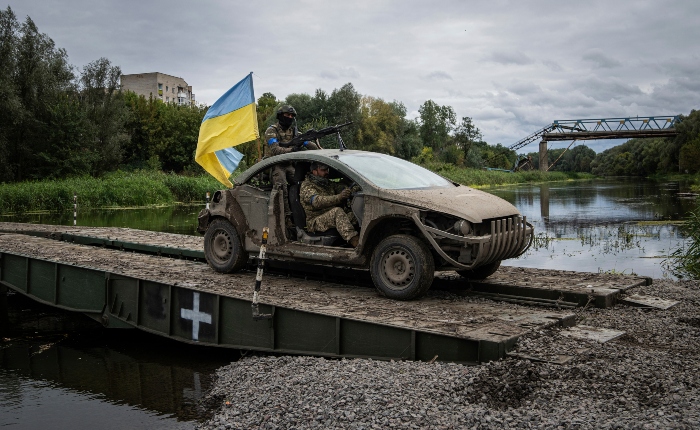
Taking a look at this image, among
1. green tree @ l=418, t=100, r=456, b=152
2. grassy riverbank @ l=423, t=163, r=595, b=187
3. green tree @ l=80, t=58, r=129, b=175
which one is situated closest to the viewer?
green tree @ l=80, t=58, r=129, b=175

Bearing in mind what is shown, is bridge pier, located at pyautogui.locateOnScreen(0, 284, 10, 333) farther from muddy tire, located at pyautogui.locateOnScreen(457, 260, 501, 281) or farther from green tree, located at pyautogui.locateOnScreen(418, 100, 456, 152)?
green tree, located at pyautogui.locateOnScreen(418, 100, 456, 152)

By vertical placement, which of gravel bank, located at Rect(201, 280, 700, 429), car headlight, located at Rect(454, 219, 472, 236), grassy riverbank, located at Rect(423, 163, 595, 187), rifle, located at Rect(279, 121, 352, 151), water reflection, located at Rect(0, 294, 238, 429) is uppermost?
grassy riverbank, located at Rect(423, 163, 595, 187)

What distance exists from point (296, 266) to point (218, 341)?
6.63 ft

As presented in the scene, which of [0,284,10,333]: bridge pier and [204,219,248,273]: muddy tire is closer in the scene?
[204,219,248,273]: muddy tire

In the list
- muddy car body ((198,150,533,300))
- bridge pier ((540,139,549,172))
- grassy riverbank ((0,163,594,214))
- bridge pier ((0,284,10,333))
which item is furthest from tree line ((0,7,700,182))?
muddy car body ((198,150,533,300))

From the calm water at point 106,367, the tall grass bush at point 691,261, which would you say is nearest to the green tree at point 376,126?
the calm water at point 106,367

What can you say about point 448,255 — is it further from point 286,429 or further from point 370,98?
point 370,98

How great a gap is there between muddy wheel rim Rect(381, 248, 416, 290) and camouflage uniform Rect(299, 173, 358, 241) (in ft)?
2.38

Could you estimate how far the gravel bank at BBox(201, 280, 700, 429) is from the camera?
201 inches

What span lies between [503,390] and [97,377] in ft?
19.9

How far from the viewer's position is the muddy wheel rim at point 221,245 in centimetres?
1053

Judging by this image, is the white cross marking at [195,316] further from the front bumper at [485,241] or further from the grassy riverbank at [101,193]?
the grassy riverbank at [101,193]

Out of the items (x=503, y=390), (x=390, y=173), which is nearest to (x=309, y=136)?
(x=390, y=173)

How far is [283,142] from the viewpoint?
422 inches
